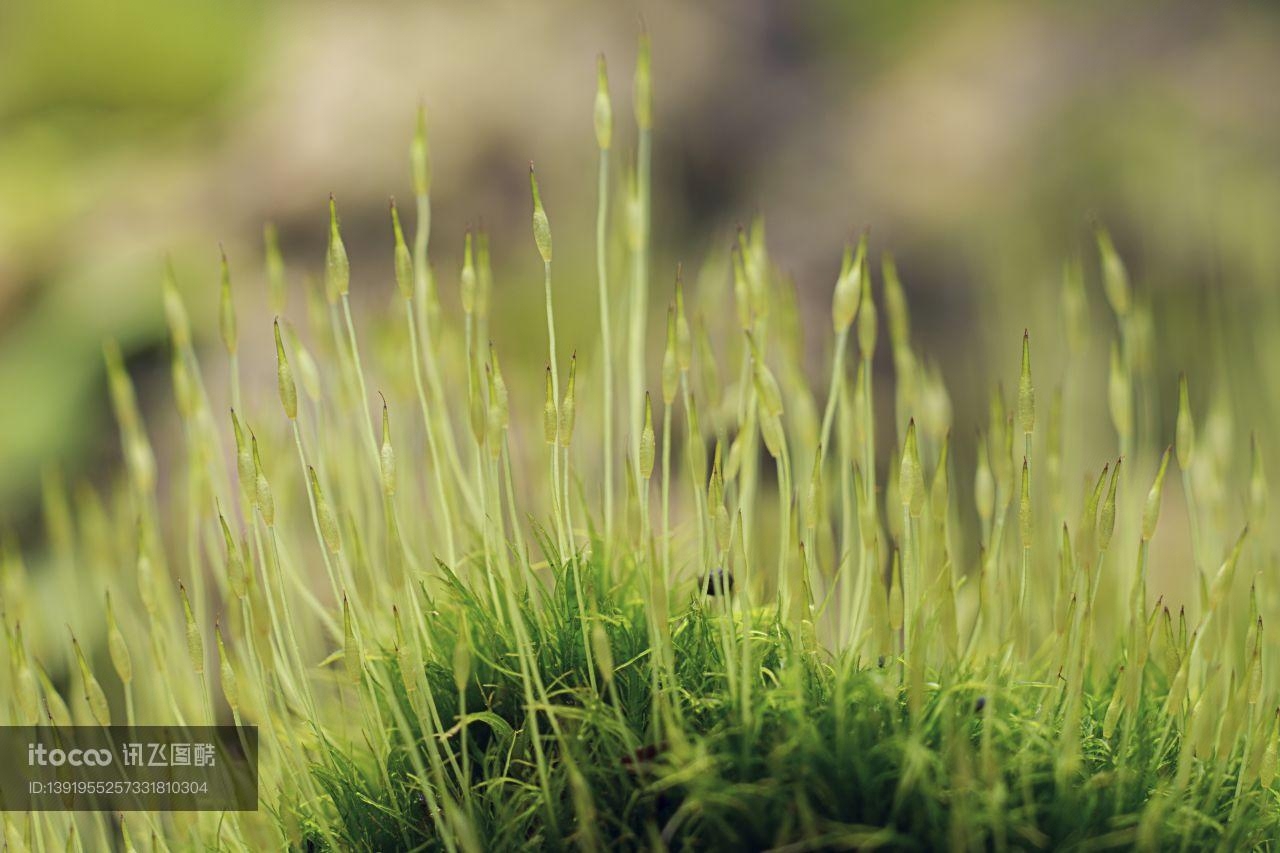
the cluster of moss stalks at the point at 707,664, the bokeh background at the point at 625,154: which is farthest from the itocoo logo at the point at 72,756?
the bokeh background at the point at 625,154

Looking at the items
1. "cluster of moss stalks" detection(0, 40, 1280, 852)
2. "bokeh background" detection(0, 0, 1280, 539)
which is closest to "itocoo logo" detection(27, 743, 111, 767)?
"cluster of moss stalks" detection(0, 40, 1280, 852)

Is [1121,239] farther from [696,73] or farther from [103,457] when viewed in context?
[103,457]

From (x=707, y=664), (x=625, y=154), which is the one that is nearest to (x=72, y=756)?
(x=707, y=664)

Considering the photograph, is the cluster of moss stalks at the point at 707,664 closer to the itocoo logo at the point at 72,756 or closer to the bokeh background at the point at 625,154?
the itocoo logo at the point at 72,756

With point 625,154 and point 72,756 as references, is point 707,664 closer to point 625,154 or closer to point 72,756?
point 72,756

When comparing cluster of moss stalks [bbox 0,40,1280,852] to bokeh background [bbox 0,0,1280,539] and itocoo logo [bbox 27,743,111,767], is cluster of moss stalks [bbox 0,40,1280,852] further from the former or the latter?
bokeh background [bbox 0,0,1280,539]

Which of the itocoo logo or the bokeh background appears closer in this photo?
the itocoo logo

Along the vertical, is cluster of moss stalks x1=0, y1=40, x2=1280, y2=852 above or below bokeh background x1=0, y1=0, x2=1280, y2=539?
below
